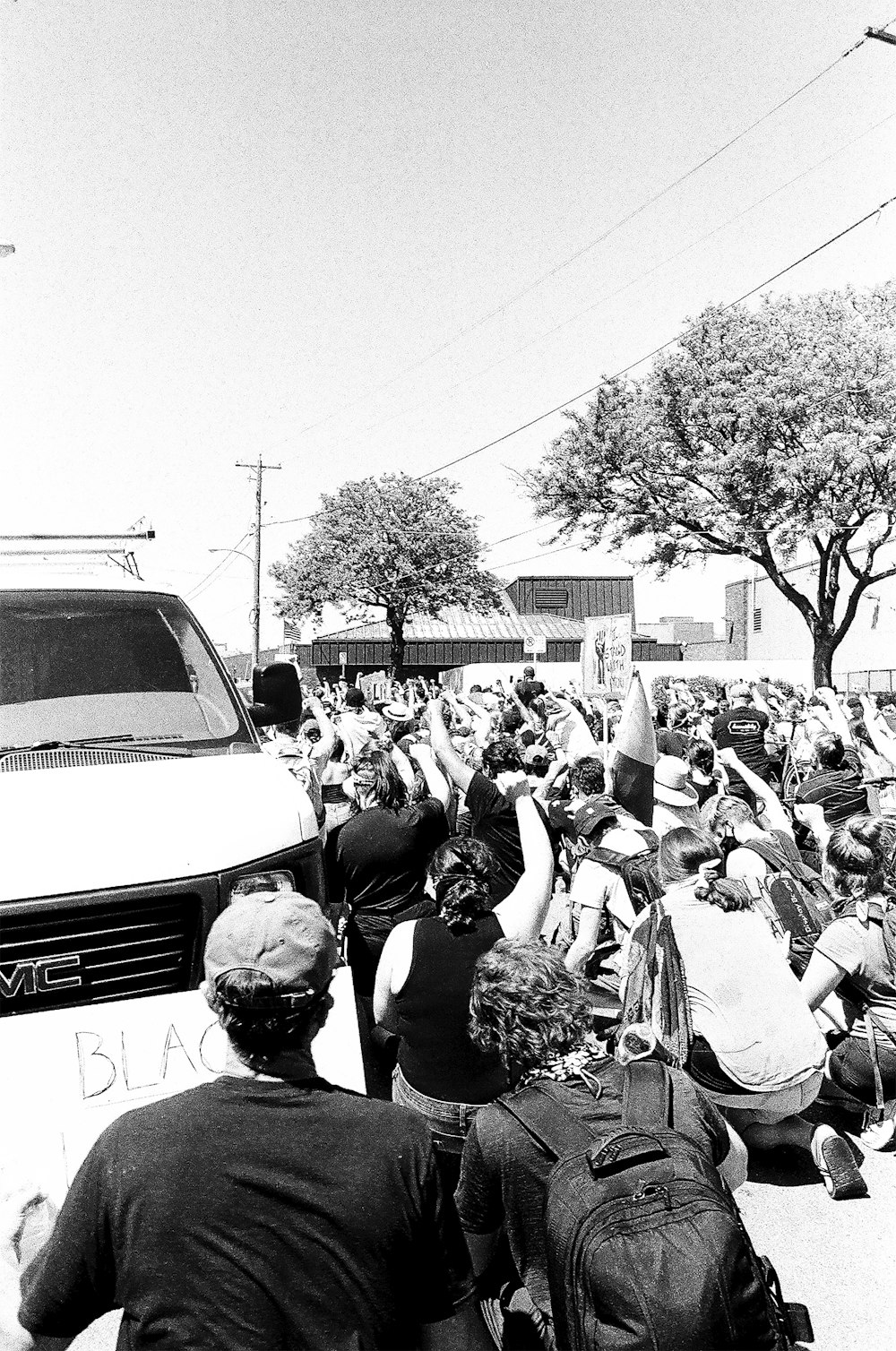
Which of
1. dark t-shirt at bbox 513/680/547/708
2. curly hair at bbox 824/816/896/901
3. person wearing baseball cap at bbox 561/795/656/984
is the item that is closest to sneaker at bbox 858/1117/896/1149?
curly hair at bbox 824/816/896/901

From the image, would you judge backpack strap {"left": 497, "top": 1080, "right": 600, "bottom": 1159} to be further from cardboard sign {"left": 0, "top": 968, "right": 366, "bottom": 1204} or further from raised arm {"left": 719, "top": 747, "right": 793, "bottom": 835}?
raised arm {"left": 719, "top": 747, "right": 793, "bottom": 835}

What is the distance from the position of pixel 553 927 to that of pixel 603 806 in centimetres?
296

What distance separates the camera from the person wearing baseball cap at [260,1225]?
6.04 ft

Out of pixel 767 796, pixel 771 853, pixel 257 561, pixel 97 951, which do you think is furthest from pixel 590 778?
pixel 257 561

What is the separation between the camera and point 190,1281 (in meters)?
1.84

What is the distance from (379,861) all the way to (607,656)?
6055 millimetres

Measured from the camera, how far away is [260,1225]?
6.08 ft

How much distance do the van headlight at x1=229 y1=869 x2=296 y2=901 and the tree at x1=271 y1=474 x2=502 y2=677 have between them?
4727 cm

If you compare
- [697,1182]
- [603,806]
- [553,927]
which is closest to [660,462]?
[553,927]

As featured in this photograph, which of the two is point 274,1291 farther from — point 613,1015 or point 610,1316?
point 613,1015

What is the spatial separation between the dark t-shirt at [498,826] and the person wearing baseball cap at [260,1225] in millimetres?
3775

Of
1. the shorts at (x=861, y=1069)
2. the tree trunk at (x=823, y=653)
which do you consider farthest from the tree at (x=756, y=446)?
the shorts at (x=861, y=1069)

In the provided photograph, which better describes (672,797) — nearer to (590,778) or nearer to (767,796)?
(590,778)

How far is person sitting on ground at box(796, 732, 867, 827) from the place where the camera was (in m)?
7.50
